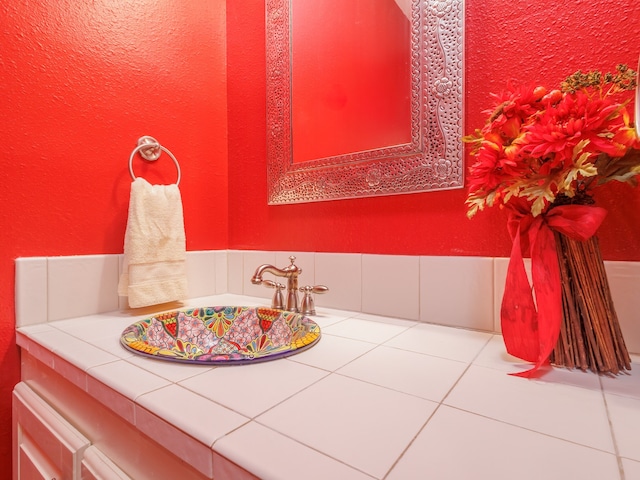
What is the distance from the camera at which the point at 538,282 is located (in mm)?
566

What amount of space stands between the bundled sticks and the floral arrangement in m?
0.10

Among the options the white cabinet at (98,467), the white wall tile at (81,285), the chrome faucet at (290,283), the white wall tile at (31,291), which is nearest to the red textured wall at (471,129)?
the chrome faucet at (290,283)

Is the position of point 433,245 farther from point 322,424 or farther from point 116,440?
point 116,440

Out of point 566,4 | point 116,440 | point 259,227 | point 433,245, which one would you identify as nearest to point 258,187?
point 259,227

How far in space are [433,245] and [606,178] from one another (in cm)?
38

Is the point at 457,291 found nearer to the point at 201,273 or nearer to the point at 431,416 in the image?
the point at 431,416

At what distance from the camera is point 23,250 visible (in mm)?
834

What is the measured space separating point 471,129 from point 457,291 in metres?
0.40

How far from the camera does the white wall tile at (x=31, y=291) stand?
0.82m

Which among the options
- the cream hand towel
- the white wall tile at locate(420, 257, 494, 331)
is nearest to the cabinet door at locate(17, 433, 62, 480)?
the cream hand towel

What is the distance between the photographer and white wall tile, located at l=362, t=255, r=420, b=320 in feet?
2.87

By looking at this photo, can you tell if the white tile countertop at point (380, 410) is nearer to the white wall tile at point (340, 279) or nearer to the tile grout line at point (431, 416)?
the tile grout line at point (431, 416)

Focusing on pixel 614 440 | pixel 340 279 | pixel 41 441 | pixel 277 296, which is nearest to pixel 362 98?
pixel 340 279

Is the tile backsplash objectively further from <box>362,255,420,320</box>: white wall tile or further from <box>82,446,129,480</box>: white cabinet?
<box>82,446,129,480</box>: white cabinet
